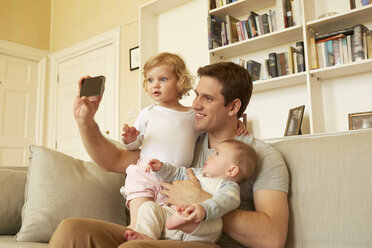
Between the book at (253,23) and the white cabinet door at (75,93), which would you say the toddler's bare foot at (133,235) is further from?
the white cabinet door at (75,93)

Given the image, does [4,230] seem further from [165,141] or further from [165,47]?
[165,47]

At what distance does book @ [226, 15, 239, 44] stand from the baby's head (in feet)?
7.46

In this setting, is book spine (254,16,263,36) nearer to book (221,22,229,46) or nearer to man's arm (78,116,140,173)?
book (221,22,229,46)

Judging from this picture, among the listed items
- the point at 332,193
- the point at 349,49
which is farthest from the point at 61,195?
the point at 349,49

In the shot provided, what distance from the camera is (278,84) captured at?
10.8ft

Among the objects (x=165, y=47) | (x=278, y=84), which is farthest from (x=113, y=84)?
(x=278, y=84)

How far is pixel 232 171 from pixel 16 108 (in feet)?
15.2

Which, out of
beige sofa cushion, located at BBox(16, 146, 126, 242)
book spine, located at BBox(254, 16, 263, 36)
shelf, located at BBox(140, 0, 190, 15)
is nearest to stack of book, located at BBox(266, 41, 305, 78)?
book spine, located at BBox(254, 16, 263, 36)

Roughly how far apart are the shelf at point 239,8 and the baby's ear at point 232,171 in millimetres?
2420

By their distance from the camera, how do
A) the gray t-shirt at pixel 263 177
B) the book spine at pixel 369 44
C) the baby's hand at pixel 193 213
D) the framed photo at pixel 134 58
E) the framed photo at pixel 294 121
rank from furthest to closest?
the framed photo at pixel 134 58 → the framed photo at pixel 294 121 → the book spine at pixel 369 44 → the gray t-shirt at pixel 263 177 → the baby's hand at pixel 193 213

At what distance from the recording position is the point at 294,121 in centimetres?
308

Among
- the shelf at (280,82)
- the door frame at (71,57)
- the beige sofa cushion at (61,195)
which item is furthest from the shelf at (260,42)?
the beige sofa cushion at (61,195)

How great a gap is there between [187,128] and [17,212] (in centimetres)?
86

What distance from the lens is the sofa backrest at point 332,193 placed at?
123 cm
